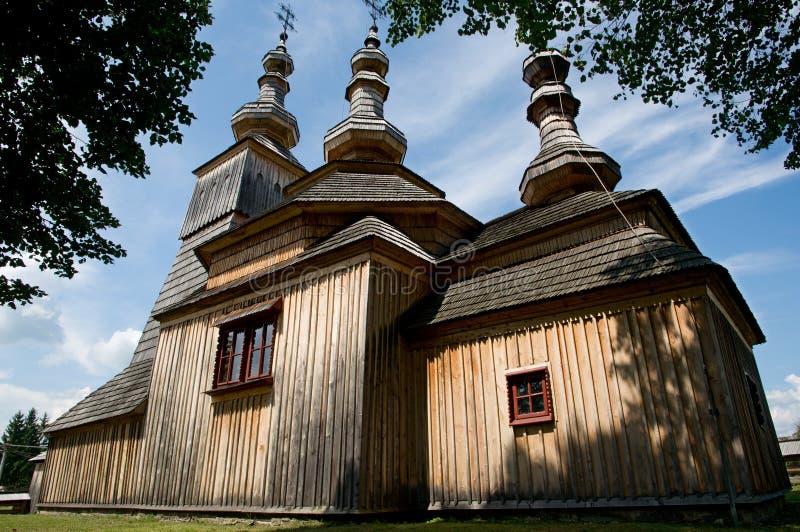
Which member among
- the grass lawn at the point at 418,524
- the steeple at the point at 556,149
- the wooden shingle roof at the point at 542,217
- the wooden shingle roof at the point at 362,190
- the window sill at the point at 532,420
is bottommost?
the grass lawn at the point at 418,524

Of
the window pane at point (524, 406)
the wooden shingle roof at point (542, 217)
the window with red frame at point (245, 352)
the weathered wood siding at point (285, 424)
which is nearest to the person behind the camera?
the window pane at point (524, 406)

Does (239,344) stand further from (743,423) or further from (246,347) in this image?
(743,423)

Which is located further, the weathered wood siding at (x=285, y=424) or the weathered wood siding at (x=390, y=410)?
the weathered wood siding at (x=285, y=424)

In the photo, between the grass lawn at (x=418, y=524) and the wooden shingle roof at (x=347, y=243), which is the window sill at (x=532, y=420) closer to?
the grass lawn at (x=418, y=524)

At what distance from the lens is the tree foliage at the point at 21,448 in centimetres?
4776

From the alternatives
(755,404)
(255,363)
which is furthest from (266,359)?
(755,404)

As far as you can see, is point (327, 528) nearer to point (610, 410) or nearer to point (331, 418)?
point (331, 418)

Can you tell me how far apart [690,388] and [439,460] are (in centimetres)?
417

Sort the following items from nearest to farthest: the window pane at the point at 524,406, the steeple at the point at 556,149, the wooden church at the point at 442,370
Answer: the wooden church at the point at 442,370 < the window pane at the point at 524,406 < the steeple at the point at 556,149

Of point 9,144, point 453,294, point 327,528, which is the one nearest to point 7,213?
point 9,144

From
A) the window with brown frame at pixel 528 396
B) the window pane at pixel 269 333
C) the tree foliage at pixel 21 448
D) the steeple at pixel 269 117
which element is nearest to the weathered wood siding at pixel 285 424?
the window pane at pixel 269 333

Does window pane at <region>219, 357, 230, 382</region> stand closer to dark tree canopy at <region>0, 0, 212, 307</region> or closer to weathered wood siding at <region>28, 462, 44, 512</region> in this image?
dark tree canopy at <region>0, 0, 212, 307</region>

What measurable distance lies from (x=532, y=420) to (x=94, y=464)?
39.6 feet

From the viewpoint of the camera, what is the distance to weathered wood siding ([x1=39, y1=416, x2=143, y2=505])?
12.9 m
